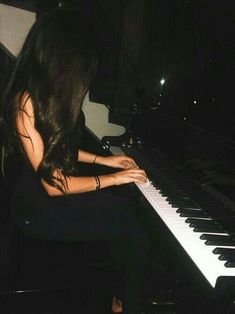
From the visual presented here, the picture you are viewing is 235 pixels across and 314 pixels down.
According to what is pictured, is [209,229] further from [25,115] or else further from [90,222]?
[25,115]

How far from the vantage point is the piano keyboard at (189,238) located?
3.75 feet

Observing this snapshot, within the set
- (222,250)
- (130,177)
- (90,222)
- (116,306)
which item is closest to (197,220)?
(222,250)

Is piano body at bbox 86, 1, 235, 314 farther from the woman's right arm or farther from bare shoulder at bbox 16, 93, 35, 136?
bare shoulder at bbox 16, 93, 35, 136

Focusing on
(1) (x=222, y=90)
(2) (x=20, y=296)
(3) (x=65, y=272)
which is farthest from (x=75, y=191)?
(1) (x=222, y=90)

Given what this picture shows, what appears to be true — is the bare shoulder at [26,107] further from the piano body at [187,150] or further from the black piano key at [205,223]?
the black piano key at [205,223]

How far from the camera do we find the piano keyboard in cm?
114

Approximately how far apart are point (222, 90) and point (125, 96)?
4.77 ft

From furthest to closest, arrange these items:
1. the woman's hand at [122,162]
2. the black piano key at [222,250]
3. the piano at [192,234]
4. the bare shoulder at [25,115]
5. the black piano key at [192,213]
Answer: the woman's hand at [122,162] → the bare shoulder at [25,115] → the black piano key at [192,213] → the black piano key at [222,250] → the piano at [192,234]

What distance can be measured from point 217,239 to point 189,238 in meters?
0.10

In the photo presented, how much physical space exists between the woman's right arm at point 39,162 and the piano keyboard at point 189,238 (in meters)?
0.07

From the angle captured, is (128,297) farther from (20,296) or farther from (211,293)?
(211,293)

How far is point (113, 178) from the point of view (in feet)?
6.02

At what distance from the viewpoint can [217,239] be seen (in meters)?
1.32

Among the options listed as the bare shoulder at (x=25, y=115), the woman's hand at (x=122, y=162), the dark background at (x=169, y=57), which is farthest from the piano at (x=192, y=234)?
the bare shoulder at (x=25, y=115)
